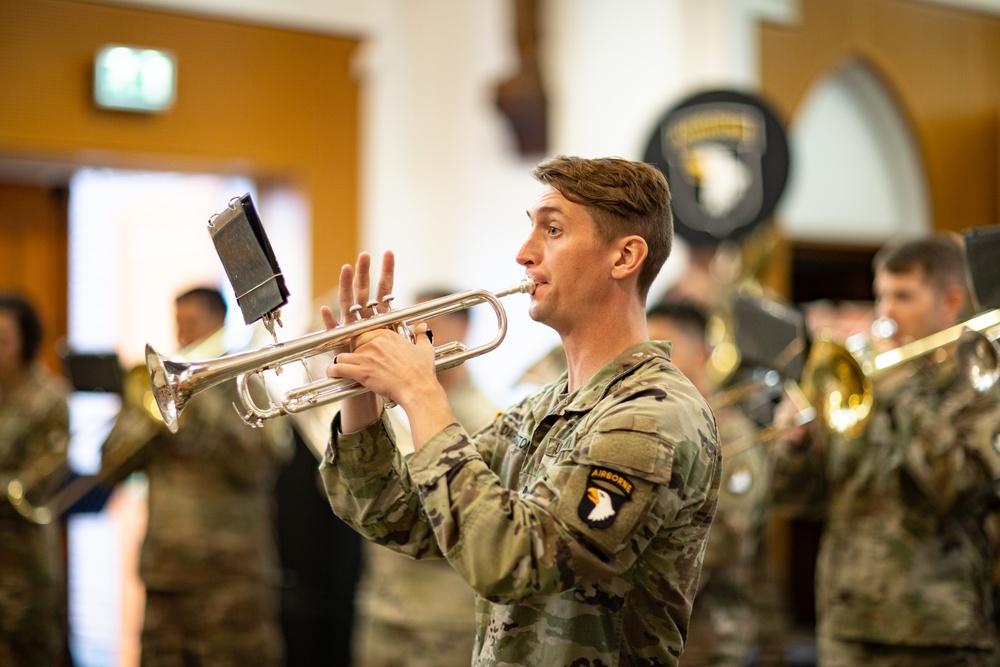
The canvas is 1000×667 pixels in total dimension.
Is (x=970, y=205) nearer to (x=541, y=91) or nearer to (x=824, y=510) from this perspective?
(x=541, y=91)

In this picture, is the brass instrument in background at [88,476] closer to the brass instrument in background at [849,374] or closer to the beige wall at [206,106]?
the beige wall at [206,106]

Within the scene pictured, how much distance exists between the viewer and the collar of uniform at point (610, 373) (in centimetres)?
203

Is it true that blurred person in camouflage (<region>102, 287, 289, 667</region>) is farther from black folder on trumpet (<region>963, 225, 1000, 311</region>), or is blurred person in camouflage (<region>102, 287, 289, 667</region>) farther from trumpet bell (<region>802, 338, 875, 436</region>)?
black folder on trumpet (<region>963, 225, 1000, 311</region>)

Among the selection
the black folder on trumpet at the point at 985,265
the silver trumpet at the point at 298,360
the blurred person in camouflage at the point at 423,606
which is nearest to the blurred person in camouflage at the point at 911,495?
the black folder on trumpet at the point at 985,265

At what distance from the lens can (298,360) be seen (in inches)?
84.7

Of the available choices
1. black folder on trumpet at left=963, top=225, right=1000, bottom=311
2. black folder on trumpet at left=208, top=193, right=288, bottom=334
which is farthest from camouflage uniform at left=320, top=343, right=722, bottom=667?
black folder on trumpet at left=963, top=225, right=1000, bottom=311

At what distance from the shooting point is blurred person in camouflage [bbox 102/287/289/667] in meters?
4.47

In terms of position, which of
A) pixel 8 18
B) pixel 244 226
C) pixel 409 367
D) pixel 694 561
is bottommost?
pixel 694 561

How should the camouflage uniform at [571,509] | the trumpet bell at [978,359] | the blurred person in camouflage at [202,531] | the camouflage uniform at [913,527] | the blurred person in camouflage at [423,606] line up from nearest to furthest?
1. the camouflage uniform at [571,509]
2. the trumpet bell at [978,359]
3. the camouflage uniform at [913,527]
4. the blurred person in camouflage at [423,606]
5. the blurred person in camouflage at [202,531]

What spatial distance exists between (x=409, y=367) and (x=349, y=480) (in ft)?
1.03

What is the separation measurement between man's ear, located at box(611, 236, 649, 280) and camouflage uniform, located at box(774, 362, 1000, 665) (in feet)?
5.84

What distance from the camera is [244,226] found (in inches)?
80.0

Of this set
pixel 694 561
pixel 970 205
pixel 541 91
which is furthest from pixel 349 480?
pixel 970 205

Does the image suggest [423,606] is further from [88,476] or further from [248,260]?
[248,260]
